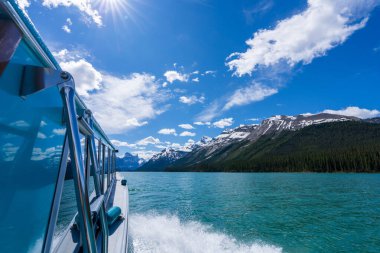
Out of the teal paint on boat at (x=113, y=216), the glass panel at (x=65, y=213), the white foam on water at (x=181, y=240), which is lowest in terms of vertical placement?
the white foam on water at (x=181, y=240)

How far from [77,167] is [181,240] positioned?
36.9ft

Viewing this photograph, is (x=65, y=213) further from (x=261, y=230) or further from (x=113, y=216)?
(x=261, y=230)

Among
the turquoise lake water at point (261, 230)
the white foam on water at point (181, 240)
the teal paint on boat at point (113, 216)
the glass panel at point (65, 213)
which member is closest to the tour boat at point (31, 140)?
the glass panel at point (65, 213)

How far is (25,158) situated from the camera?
201 centimetres

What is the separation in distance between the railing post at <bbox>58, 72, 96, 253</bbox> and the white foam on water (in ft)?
30.4

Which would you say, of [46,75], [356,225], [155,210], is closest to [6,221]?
[46,75]

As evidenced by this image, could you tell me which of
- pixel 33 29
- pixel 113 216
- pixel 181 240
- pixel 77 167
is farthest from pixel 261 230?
pixel 33 29

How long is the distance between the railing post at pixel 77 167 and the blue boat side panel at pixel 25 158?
0.32 metres

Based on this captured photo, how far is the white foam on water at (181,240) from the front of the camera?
10.5 meters

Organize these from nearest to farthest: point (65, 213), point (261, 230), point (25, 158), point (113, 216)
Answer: point (25, 158), point (65, 213), point (113, 216), point (261, 230)

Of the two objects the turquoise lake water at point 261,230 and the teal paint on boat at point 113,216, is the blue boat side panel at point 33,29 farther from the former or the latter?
the turquoise lake water at point 261,230

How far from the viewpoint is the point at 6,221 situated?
5.77 ft

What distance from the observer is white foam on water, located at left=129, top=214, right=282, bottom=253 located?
10.5 m

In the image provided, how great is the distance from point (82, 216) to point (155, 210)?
1935 cm
